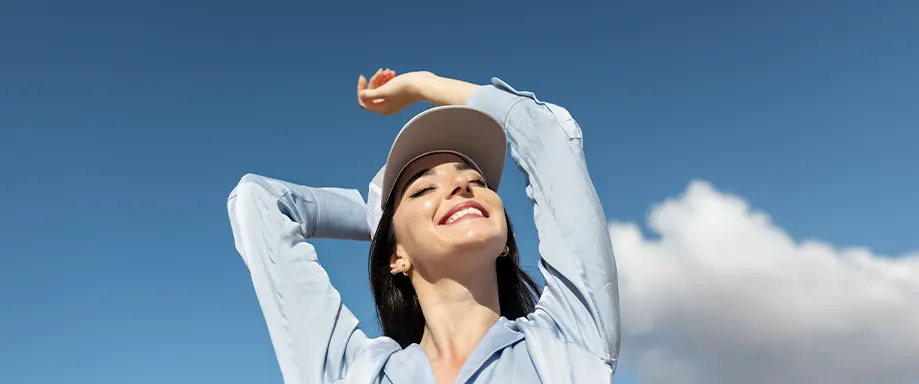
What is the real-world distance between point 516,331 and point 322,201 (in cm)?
128

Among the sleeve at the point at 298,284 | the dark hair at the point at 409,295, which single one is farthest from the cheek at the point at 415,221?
the sleeve at the point at 298,284

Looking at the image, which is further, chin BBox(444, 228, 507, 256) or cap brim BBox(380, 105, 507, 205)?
cap brim BBox(380, 105, 507, 205)

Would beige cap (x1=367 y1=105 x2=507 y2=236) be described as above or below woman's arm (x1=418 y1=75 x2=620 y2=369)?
above

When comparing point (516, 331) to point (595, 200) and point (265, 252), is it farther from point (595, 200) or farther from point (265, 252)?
point (265, 252)

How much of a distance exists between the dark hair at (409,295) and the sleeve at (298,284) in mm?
368

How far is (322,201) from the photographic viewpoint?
4348 mm

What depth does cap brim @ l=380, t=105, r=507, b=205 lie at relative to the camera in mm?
4027

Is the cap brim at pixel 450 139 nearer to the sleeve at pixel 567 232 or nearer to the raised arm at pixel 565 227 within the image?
the raised arm at pixel 565 227

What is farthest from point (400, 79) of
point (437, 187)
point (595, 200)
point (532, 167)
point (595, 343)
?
point (595, 343)

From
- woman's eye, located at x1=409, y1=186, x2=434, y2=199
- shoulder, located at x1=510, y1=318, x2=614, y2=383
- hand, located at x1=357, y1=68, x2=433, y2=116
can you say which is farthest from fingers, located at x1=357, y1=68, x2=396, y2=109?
shoulder, located at x1=510, y1=318, x2=614, y2=383

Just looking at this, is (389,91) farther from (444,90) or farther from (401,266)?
(401,266)

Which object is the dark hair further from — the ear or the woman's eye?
the woman's eye

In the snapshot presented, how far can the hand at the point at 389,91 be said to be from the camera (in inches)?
170

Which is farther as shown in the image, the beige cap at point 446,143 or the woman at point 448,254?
the beige cap at point 446,143
